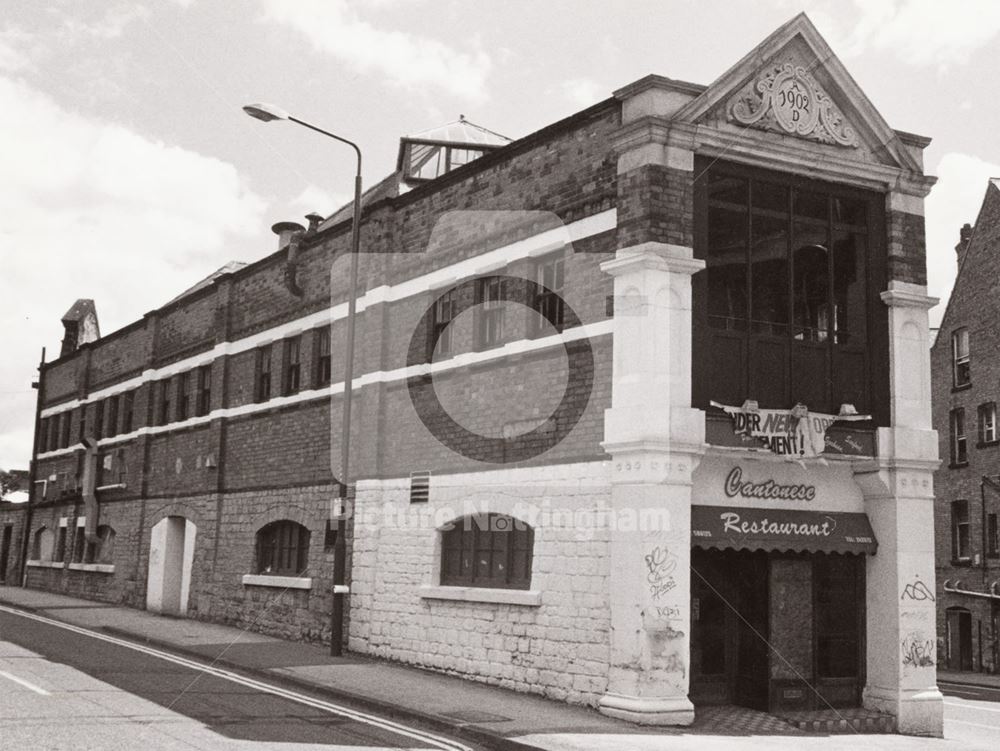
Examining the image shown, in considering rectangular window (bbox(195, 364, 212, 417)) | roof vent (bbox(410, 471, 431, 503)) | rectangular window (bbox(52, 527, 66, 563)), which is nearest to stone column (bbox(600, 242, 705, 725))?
roof vent (bbox(410, 471, 431, 503))

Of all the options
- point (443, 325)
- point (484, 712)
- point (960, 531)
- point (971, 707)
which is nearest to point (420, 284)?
point (443, 325)

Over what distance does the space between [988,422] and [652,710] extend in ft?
72.9

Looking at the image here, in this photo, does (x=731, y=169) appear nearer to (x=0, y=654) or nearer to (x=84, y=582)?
(x=0, y=654)

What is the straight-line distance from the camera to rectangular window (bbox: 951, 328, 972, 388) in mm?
32188

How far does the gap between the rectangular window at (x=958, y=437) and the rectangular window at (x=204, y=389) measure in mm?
21743

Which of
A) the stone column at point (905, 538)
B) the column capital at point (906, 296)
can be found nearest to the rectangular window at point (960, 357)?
the column capital at point (906, 296)

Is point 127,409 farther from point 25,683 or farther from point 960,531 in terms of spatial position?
point 960,531

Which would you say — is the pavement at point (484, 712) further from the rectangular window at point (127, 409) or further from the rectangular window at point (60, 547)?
the rectangular window at point (60, 547)

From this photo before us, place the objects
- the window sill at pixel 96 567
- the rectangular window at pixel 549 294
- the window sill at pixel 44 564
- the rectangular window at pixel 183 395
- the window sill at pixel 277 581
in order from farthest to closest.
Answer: the window sill at pixel 44 564 < the window sill at pixel 96 567 < the rectangular window at pixel 183 395 < the window sill at pixel 277 581 < the rectangular window at pixel 549 294

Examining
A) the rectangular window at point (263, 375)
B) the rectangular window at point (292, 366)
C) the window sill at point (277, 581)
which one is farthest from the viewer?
the rectangular window at point (263, 375)

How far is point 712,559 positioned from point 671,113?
585 centimetres

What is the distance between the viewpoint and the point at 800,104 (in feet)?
47.9

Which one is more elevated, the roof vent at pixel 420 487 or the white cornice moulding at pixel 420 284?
the white cornice moulding at pixel 420 284

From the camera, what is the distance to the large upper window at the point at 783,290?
14.0m
